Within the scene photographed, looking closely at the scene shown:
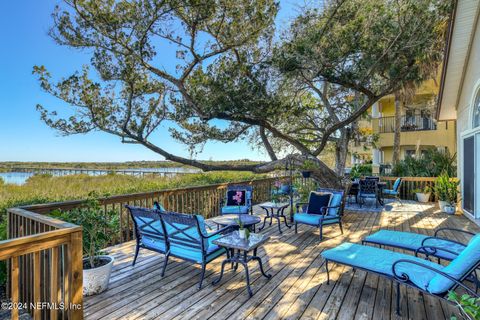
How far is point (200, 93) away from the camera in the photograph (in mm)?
7258

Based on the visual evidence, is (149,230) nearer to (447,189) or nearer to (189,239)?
(189,239)

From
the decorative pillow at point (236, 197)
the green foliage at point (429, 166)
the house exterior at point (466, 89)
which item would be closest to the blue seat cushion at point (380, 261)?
the decorative pillow at point (236, 197)

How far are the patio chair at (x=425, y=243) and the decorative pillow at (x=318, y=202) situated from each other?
57.3 inches

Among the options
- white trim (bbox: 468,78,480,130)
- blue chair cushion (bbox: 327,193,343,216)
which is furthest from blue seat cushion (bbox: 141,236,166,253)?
white trim (bbox: 468,78,480,130)

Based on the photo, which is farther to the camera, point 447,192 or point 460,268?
point 447,192

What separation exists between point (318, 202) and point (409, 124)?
12464mm

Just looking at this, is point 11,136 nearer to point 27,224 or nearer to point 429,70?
point 27,224

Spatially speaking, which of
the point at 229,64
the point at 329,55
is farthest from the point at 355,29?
the point at 229,64

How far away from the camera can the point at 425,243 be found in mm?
3711

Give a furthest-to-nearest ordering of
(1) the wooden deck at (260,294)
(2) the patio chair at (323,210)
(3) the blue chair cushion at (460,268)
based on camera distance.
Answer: (2) the patio chair at (323,210), (1) the wooden deck at (260,294), (3) the blue chair cushion at (460,268)

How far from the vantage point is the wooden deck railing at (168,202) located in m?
4.37

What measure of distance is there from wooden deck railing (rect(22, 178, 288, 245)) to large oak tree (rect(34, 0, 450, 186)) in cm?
209

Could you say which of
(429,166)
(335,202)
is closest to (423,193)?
(429,166)

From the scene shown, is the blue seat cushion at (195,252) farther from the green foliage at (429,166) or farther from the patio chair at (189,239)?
the green foliage at (429,166)
